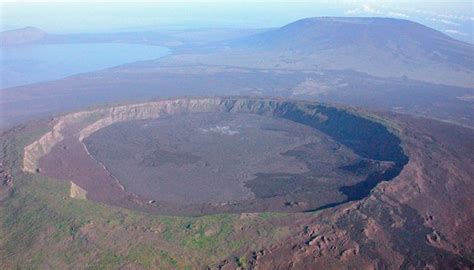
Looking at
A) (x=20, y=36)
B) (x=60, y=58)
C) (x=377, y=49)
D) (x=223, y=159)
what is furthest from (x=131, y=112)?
(x=20, y=36)

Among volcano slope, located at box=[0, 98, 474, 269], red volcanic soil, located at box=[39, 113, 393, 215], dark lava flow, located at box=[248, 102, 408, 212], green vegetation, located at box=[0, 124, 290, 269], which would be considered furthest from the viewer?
dark lava flow, located at box=[248, 102, 408, 212]

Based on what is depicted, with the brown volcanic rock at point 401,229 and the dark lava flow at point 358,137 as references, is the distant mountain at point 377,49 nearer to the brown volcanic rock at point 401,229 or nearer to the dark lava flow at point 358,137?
the dark lava flow at point 358,137

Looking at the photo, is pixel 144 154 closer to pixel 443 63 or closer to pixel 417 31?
pixel 443 63

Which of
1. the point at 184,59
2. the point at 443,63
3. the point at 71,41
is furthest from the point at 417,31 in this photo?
the point at 71,41

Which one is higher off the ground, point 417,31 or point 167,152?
point 417,31

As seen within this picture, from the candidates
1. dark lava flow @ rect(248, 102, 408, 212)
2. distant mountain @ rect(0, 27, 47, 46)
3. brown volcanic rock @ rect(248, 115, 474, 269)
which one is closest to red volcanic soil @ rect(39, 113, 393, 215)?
dark lava flow @ rect(248, 102, 408, 212)

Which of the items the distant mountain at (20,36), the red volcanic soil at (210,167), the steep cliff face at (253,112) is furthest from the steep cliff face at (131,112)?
the distant mountain at (20,36)

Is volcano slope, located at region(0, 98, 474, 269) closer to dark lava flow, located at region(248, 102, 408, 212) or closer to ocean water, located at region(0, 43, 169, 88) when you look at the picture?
dark lava flow, located at region(248, 102, 408, 212)
